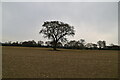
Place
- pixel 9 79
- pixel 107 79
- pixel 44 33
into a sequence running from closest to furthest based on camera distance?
pixel 9 79 → pixel 107 79 → pixel 44 33

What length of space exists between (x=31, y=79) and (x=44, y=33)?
44.3 metres

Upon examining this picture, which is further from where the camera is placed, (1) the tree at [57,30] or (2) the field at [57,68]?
(1) the tree at [57,30]

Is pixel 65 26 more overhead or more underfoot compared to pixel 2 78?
more overhead

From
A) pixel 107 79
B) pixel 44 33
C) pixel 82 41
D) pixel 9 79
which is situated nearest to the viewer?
pixel 9 79

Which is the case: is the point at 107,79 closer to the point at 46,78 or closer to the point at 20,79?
the point at 46,78

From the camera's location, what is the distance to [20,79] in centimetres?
658

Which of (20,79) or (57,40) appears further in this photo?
(57,40)

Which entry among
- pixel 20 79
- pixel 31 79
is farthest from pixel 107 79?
pixel 20 79

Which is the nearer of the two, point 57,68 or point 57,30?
point 57,68

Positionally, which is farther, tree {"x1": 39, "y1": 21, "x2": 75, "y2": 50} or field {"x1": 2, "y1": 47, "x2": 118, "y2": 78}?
tree {"x1": 39, "y1": 21, "x2": 75, "y2": 50}

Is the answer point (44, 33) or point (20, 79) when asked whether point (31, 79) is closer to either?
point (20, 79)

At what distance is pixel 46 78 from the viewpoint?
22.7ft

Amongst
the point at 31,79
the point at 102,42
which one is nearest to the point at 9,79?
the point at 31,79

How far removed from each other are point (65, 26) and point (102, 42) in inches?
3340
